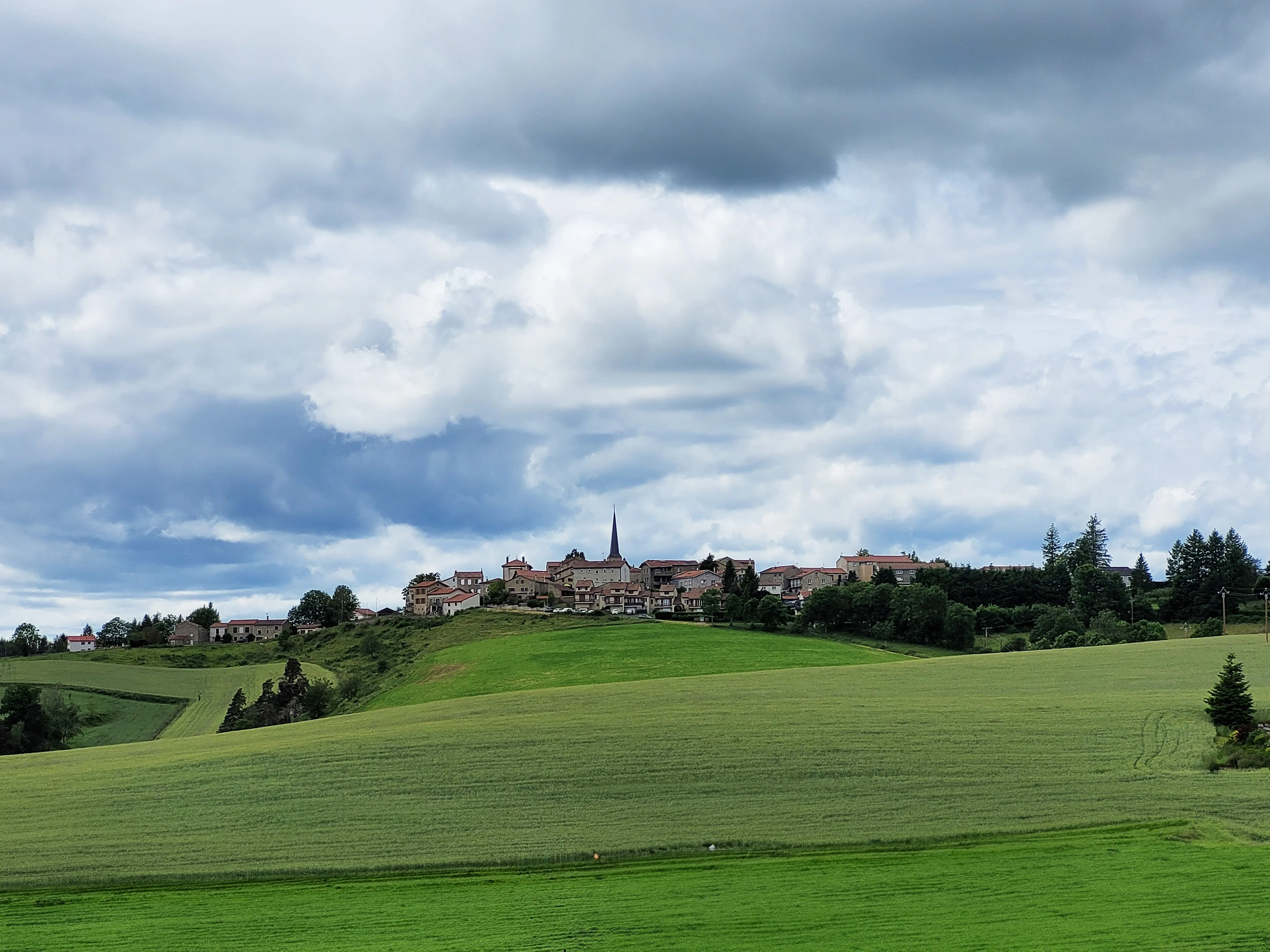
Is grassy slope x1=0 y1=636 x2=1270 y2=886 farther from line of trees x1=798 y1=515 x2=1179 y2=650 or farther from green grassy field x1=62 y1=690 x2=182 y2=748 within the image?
line of trees x1=798 y1=515 x2=1179 y2=650

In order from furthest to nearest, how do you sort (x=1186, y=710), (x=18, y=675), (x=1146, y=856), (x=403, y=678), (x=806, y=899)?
(x=18, y=675)
(x=403, y=678)
(x=1186, y=710)
(x=1146, y=856)
(x=806, y=899)

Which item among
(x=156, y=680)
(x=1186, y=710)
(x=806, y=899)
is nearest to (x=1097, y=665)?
(x=1186, y=710)

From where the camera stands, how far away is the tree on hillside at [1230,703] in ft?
168

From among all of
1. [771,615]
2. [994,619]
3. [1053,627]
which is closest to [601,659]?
[771,615]

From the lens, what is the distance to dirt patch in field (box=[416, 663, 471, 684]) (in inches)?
3920

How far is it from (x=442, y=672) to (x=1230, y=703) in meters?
68.2

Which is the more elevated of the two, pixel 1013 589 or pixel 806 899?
pixel 1013 589

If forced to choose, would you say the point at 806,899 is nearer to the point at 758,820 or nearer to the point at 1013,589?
the point at 758,820

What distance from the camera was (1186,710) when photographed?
54562 millimetres

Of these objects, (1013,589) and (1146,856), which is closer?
(1146,856)

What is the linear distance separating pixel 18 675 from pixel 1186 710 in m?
119

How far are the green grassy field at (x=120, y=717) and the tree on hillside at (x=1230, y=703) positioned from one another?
76.5 meters

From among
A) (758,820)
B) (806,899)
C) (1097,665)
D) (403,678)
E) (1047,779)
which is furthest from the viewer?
(403,678)

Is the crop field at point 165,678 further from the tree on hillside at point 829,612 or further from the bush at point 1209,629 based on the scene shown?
the bush at point 1209,629
